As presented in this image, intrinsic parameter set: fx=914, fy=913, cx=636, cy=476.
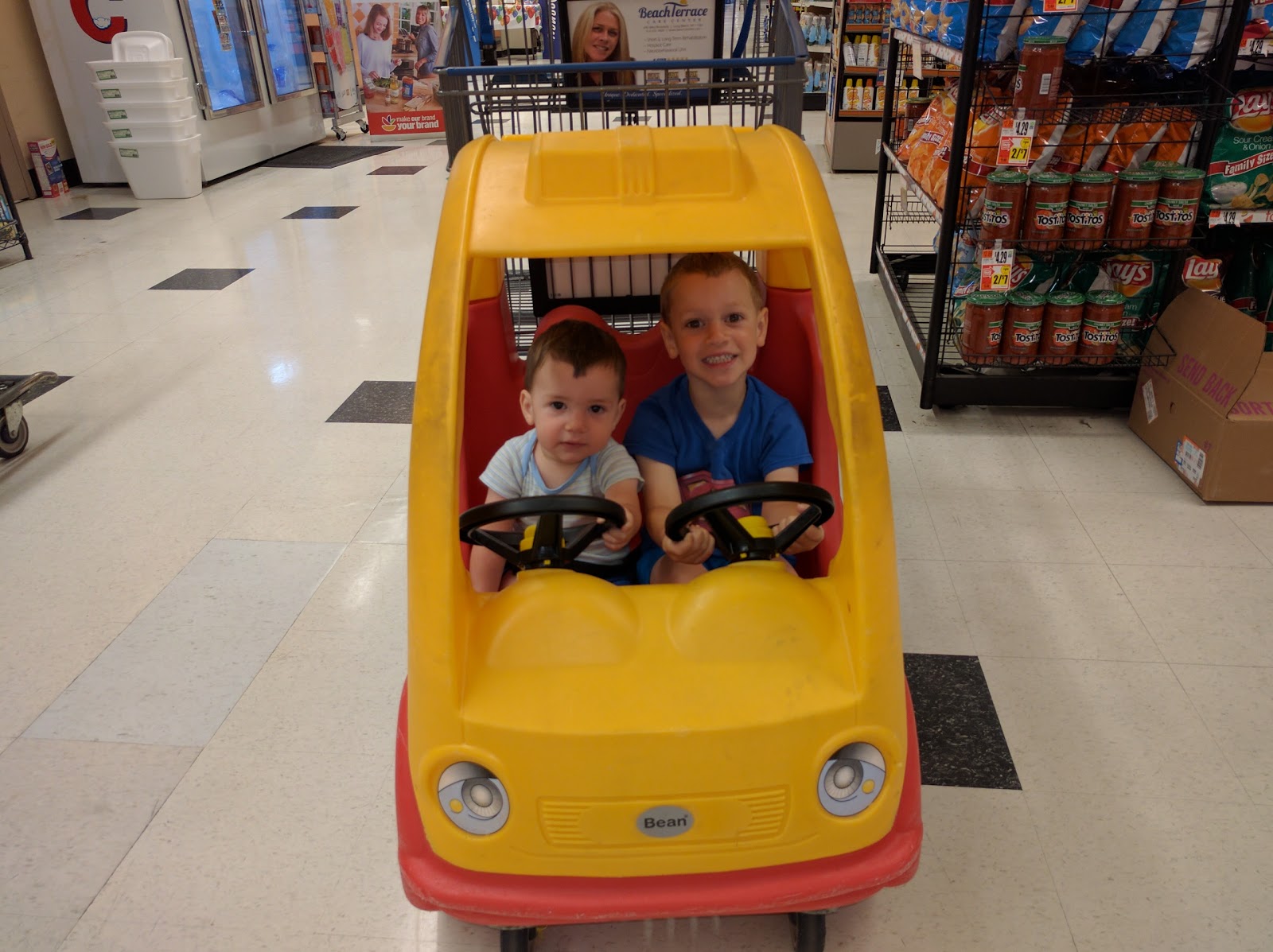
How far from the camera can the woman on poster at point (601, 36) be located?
7.35 ft

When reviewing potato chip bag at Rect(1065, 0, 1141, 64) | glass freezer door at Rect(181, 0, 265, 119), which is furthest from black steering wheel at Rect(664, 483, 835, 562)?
glass freezer door at Rect(181, 0, 265, 119)

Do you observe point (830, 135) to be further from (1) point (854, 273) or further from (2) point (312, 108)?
(2) point (312, 108)

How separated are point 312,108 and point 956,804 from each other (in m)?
7.59

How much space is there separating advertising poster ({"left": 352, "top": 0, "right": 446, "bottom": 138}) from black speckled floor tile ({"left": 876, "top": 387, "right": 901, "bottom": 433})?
5.90 metres

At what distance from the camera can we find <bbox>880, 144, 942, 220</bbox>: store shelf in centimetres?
264

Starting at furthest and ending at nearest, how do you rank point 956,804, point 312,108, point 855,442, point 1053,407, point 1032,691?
1. point 312,108
2. point 1053,407
3. point 1032,691
4. point 956,804
5. point 855,442

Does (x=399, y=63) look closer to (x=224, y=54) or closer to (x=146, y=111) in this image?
(x=224, y=54)

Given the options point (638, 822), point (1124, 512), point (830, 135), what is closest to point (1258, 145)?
point (1124, 512)

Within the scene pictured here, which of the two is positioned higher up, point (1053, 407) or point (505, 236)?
point (505, 236)

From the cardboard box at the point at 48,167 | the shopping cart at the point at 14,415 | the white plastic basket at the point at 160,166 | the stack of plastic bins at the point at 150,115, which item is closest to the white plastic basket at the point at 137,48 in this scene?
the stack of plastic bins at the point at 150,115

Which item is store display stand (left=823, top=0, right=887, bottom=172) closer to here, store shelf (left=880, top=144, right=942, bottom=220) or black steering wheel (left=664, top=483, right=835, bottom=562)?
store shelf (left=880, top=144, right=942, bottom=220)

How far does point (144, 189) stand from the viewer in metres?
5.60

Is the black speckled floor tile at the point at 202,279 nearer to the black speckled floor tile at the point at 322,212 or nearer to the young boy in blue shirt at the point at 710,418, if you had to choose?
the black speckled floor tile at the point at 322,212

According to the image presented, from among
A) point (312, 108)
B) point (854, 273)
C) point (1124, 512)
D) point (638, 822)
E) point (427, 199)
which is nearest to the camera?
→ point (638, 822)
